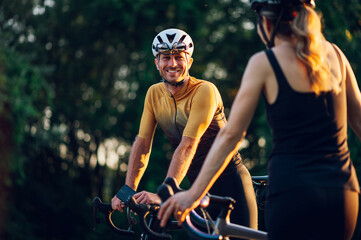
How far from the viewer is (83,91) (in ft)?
74.0

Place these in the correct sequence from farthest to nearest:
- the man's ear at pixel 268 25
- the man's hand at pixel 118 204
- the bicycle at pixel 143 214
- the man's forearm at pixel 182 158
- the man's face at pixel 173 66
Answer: the man's face at pixel 173 66
the man's hand at pixel 118 204
the man's forearm at pixel 182 158
the bicycle at pixel 143 214
the man's ear at pixel 268 25

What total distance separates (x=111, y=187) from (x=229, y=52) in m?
6.20

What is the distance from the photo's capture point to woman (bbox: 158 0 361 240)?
258cm

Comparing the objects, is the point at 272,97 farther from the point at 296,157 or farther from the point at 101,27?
the point at 101,27

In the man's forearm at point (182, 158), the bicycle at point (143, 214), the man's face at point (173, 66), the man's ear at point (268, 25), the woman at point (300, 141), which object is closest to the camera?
the woman at point (300, 141)

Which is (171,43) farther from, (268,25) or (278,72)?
(278,72)

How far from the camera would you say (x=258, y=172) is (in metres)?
15.1

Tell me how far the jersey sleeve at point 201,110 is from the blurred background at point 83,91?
9.20 meters

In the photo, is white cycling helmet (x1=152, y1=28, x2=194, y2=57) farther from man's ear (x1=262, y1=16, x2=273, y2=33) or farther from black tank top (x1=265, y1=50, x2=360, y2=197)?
black tank top (x1=265, y1=50, x2=360, y2=197)

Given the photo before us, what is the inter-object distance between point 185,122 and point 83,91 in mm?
18552

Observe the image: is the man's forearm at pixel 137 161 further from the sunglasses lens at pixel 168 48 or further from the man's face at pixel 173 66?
the sunglasses lens at pixel 168 48

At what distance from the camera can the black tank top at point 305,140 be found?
8.52 ft

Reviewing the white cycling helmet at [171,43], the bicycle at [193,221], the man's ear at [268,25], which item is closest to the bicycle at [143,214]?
the bicycle at [193,221]

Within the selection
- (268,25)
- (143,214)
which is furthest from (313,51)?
(143,214)
